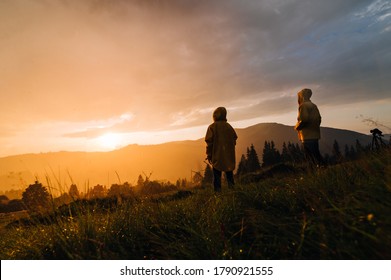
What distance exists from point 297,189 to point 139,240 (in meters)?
2.11

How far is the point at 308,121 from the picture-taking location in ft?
27.5

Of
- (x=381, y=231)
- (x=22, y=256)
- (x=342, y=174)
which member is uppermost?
(x=342, y=174)

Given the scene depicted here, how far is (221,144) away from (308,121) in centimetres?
284

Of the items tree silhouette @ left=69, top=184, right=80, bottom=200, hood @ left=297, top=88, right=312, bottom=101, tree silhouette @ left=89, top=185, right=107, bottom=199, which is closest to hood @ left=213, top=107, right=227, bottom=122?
hood @ left=297, top=88, right=312, bottom=101

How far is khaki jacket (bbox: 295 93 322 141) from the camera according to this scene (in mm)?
8328

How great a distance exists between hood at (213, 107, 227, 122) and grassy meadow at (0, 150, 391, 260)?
5.00 metres

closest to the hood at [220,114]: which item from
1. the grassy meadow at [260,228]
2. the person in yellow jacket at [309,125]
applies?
the person in yellow jacket at [309,125]

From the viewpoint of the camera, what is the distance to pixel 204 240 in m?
2.51

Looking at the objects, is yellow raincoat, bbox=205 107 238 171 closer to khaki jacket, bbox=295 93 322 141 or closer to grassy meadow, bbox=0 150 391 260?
khaki jacket, bbox=295 93 322 141

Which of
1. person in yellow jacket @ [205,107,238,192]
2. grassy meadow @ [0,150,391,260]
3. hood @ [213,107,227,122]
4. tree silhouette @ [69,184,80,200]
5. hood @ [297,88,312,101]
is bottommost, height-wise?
grassy meadow @ [0,150,391,260]

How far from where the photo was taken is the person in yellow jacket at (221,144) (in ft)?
29.0
